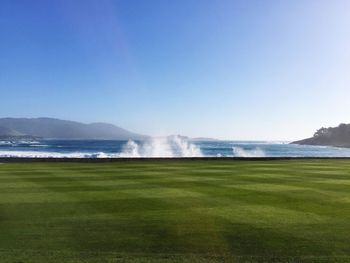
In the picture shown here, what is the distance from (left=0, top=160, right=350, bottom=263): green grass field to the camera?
353 inches

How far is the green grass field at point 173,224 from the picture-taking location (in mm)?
8961

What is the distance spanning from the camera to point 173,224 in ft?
38.4

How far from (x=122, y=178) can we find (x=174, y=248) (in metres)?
14.7

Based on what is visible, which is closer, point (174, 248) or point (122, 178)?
point (174, 248)

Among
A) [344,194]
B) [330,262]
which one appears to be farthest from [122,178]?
[330,262]

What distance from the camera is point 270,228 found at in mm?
11156

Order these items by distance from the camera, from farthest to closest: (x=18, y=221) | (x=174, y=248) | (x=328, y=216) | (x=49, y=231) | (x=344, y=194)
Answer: (x=344, y=194) < (x=328, y=216) < (x=18, y=221) < (x=49, y=231) < (x=174, y=248)

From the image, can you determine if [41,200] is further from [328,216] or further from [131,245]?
[328,216]

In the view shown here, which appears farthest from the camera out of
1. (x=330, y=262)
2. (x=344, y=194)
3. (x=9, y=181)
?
(x=9, y=181)

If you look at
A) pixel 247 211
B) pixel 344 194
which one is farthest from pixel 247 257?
pixel 344 194

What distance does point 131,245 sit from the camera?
31.4 ft

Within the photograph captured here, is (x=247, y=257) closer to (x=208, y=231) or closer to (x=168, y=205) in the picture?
(x=208, y=231)

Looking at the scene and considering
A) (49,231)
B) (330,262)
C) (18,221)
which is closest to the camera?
(330,262)

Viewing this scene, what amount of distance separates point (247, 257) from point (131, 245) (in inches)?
98.3
